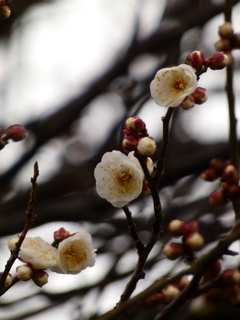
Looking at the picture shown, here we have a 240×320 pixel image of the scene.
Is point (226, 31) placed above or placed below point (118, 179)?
above

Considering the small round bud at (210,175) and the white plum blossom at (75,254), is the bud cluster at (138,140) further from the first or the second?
the white plum blossom at (75,254)

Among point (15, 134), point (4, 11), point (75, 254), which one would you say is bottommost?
point (75, 254)

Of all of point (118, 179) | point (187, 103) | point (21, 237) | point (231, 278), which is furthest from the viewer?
point (118, 179)

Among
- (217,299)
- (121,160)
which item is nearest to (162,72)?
(121,160)

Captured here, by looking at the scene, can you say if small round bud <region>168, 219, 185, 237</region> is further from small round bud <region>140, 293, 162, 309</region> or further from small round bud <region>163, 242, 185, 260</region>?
small round bud <region>140, 293, 162, 309</region>

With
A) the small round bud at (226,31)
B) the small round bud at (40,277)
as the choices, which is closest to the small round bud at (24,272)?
the small round bud at (40,277)

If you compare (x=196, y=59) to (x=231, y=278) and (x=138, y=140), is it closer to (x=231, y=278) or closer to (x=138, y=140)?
(x=138, y=140)

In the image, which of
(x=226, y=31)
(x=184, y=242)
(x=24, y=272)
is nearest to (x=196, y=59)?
(x=226, y=31)
